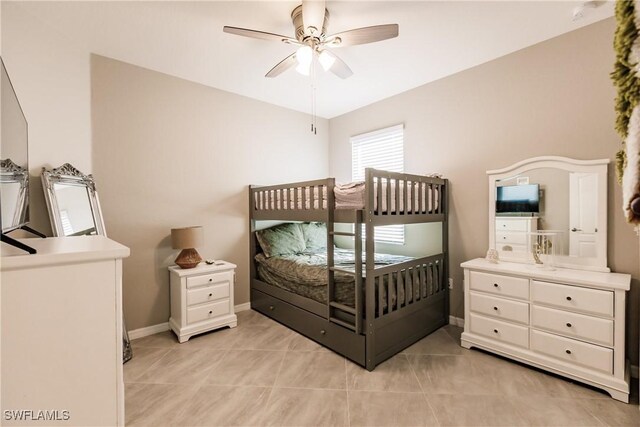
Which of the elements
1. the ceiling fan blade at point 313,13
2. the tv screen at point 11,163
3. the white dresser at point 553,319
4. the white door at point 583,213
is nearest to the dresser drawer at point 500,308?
the white dresser at point 553,319

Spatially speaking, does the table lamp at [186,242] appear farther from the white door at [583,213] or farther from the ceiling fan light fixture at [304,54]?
the white door at [583,213]

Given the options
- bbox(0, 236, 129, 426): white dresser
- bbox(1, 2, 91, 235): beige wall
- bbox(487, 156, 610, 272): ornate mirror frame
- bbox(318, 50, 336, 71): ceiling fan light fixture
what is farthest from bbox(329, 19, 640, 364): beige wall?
bbox(1, 2, 91, 235): beige wall

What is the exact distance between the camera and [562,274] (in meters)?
2.07

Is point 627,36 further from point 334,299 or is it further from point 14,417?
point 334,299

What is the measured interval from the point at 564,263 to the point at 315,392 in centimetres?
224

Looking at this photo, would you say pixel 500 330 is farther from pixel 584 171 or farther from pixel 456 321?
pixel 584 171

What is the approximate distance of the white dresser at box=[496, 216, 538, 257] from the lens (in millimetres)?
2494

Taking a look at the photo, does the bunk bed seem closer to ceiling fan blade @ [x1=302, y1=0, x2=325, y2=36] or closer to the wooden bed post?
the wooden bed post

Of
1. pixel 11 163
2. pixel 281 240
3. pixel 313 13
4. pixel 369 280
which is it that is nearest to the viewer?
pixel 11 163

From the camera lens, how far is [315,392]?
1.89 m

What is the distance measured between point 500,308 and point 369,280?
44.8 inches

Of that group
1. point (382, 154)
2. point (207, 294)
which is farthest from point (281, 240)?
point (382, 154)

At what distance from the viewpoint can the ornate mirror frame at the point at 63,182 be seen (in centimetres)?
210

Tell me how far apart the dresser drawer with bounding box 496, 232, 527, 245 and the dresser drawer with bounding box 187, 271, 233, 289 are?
2.69m
